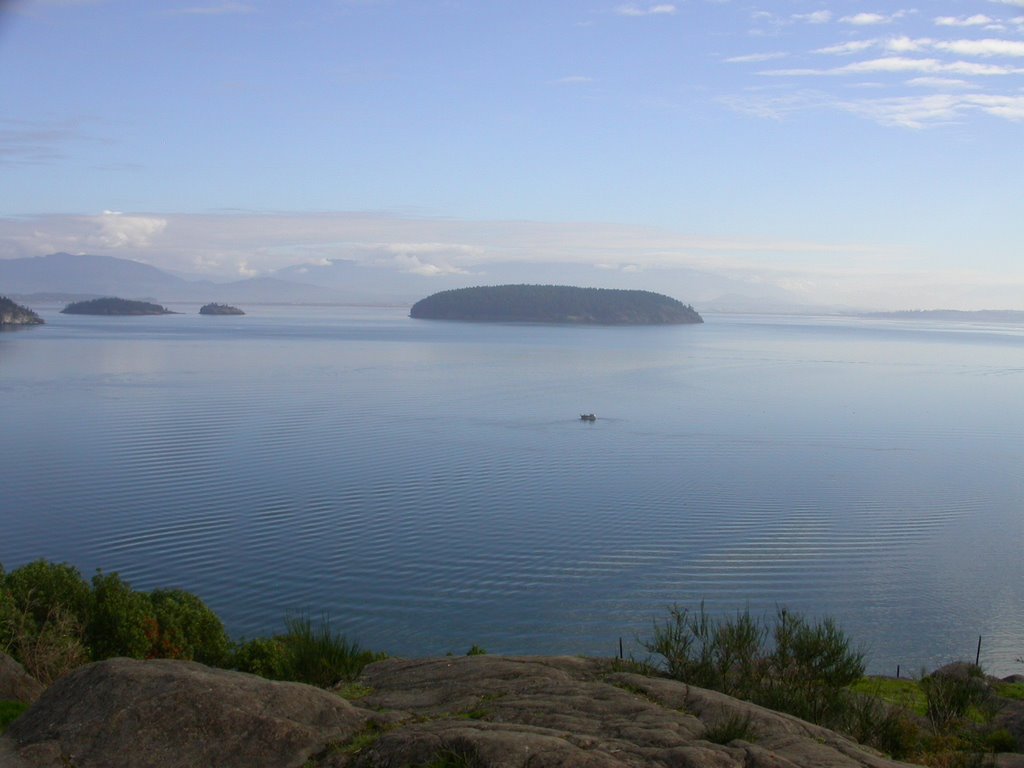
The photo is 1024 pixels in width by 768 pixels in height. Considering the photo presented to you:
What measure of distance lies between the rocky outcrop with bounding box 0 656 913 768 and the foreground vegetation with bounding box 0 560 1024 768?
0.53m

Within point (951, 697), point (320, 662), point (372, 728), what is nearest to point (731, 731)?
point (372, 728)

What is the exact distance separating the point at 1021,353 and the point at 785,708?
390ft

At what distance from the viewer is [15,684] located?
10266 millimetres

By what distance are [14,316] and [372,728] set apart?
145 m

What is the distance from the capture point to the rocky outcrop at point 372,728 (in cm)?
705

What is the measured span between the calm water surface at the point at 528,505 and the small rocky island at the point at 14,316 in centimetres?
8268

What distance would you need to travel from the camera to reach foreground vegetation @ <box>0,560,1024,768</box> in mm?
10266

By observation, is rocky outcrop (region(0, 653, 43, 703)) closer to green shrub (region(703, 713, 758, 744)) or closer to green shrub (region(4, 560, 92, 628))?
green shrub (region(4, 560, 92, 628))

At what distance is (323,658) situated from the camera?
10242mm

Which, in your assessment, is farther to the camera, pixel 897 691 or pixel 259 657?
pixel 897 691

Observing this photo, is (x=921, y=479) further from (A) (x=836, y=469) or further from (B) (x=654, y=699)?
(B) (x=654, y=699)

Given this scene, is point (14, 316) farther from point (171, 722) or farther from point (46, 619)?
point (171, 722)

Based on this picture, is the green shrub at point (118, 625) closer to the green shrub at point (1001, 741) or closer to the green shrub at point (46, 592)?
the green shrub at point (46, 592)

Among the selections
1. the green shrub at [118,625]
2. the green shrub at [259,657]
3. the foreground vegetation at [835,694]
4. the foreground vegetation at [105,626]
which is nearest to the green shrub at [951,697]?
the foreground vegetation at [835,694]
